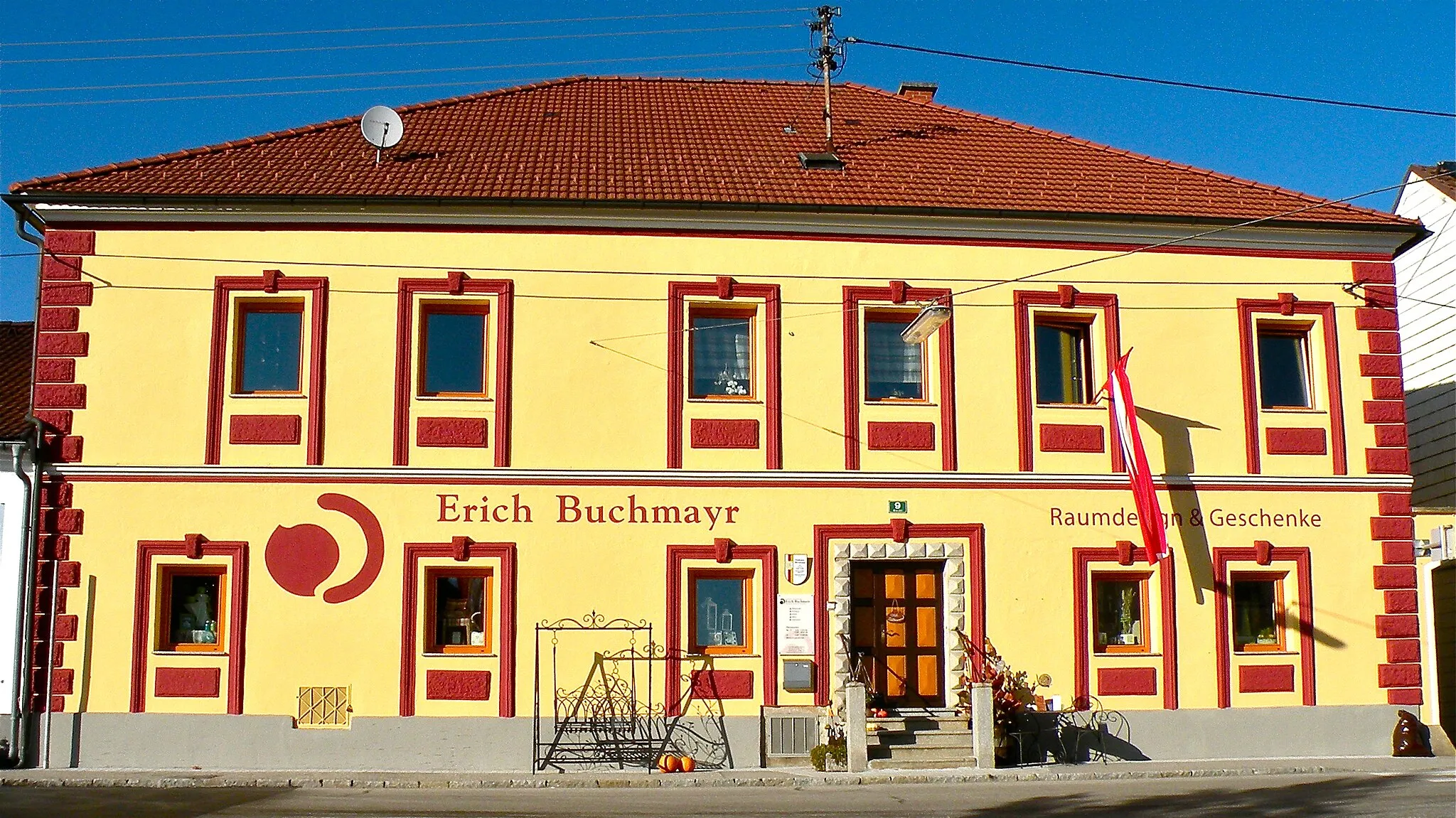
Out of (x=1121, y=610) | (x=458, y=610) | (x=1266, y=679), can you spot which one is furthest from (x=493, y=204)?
(x=1266, y=679)

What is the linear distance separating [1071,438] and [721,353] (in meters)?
4.80

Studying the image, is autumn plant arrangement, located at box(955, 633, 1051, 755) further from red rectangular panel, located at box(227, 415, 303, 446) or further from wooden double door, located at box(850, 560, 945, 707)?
red rectangular panel, located at box(227, 415, 303, 446)

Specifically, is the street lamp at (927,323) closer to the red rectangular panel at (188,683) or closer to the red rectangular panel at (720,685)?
the red rectangular panel at (720,685)

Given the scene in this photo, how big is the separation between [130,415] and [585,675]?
21.7 ft

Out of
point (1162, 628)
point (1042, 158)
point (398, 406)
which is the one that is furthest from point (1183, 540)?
point (398, 406)

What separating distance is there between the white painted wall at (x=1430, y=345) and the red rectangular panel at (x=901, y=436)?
941 cm

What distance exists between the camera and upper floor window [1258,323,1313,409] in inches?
749

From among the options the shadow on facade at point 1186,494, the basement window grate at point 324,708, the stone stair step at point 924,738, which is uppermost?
the shadow on facade at point 1186,494

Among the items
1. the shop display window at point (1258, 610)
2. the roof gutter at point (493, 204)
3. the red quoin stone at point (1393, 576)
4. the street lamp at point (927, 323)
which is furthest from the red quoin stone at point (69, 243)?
the red quoin stone at point (1393, 576)

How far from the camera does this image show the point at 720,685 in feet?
57.0

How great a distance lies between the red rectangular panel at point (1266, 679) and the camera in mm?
18086

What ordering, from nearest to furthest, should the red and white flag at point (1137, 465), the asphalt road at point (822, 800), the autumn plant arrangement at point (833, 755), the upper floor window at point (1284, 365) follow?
the asphalt road at point (822, 800) → the autumn plant arrangement at point (833, 755) → the red and white flag at point (1137, 465) → the upper floor window at point (1284, 365)

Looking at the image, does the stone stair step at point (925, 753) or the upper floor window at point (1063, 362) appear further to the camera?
the upper floor window at point (1063, 362)

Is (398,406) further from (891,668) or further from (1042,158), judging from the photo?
(1042,158)
